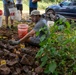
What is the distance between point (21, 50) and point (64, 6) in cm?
595

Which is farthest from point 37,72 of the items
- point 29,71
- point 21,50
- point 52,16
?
point 52,16

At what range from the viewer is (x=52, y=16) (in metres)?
7.69

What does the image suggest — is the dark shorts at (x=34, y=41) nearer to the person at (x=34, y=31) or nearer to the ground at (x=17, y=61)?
the person at (x=34, y=31)

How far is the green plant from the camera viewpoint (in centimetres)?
367

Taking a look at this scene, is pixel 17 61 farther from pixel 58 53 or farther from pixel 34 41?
pixel 34 41

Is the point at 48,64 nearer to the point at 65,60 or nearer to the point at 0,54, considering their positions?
the point at 65,60

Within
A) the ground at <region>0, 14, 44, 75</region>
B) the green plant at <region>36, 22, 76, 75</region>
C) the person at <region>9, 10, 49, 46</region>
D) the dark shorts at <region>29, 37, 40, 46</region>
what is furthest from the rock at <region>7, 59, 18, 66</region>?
the dark shorts at <region>29, 37, 40, 46</region>

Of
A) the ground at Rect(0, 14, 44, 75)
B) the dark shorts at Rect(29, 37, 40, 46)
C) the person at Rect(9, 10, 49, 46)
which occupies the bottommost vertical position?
the ground at Rect(0, 14, 44, 75)

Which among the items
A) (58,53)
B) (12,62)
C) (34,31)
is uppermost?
(34,31)

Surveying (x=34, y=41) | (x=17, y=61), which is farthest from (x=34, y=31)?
(x=17, y=61)

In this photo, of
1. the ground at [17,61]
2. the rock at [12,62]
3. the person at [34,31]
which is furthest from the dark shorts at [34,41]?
the rock at [12,62]

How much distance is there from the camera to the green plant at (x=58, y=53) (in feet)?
12.1

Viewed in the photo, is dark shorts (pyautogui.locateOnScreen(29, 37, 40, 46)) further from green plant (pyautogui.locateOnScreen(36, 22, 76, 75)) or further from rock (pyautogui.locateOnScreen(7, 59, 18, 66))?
green plant (pyautogui.locateOnScreen(36, 22, 76, 75))

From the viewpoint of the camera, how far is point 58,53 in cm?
383
